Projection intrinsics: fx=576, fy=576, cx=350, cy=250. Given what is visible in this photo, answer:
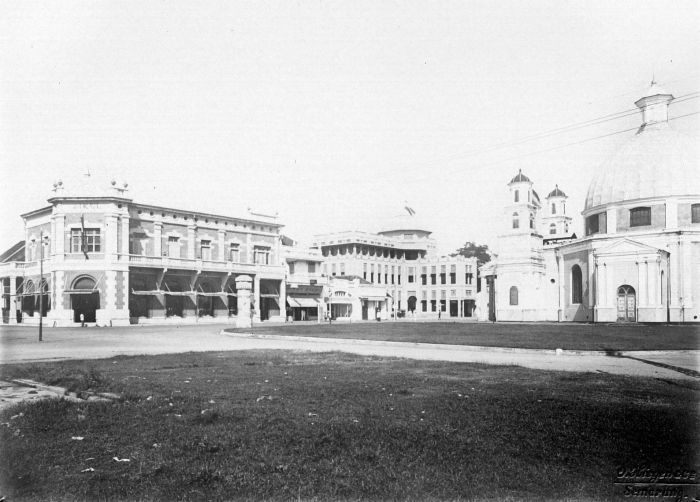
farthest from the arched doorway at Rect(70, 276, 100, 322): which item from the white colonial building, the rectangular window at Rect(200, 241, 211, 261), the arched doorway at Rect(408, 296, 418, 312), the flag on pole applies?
the arched doorway at Rect(408, 296, 418, 312)

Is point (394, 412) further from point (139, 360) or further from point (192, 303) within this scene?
point (192, 303)

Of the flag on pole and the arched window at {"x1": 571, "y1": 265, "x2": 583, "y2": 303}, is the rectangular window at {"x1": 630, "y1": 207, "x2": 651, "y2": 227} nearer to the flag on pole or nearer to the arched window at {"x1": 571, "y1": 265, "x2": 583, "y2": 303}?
the arched window at {"x1": 571, "y1": 265, "x2": 583, "y2": 303}

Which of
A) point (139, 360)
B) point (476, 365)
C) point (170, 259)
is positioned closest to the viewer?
point (476, 365)

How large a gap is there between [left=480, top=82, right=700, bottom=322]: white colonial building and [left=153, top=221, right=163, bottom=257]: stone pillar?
3902cm

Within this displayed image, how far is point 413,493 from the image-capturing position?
203 inches

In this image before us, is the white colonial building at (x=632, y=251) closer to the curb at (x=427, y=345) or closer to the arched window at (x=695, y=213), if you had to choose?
the arched window at (x=695, y=213)

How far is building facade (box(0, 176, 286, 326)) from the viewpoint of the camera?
158 ft

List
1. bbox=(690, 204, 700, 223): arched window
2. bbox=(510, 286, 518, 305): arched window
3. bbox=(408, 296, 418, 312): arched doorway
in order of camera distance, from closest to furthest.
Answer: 1. bbox=(690, 204, 700, 223): arched window
2. bbox=(510, 286, 518, 305): arched window
3. bbox=(408, 296, 418, 312): arched doorway

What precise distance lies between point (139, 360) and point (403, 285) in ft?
273

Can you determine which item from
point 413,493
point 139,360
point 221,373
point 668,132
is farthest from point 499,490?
point 668,132

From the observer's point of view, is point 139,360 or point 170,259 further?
point 170,259

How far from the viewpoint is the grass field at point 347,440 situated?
5332mm

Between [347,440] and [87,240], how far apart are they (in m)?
47.4

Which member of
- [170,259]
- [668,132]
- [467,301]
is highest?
[668,132]
